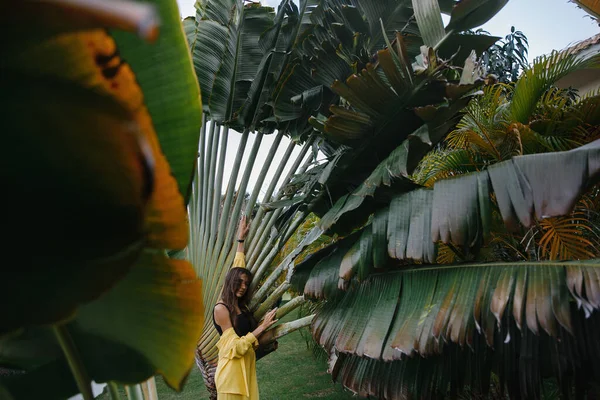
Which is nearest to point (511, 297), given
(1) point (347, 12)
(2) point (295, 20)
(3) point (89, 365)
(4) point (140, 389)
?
(4) point (140, 389)

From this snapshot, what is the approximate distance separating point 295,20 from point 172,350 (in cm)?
296

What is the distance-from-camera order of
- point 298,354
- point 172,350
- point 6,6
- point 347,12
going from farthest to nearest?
point 298,354, point 347,12, point 172,350, point 6,6

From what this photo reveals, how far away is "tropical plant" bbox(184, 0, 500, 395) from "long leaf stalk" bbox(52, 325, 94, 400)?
1560 mm

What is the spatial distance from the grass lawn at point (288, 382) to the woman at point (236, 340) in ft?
6.40

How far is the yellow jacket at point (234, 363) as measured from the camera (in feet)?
8.02

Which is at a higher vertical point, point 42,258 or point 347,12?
point 347,12

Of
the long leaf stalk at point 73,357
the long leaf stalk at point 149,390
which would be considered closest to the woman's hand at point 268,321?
the long leaf stalk at point 149,390

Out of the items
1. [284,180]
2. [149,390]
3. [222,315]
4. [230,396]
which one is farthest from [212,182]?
[149,390]

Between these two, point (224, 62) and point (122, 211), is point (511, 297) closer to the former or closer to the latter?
point (122, 211)

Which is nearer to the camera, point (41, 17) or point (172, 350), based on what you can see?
point (41, 17)

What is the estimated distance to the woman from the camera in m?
2.47

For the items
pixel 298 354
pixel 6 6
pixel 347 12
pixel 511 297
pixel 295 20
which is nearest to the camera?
pixel 6 6

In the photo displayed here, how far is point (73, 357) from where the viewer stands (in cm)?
43

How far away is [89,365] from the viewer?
49 centimetres
